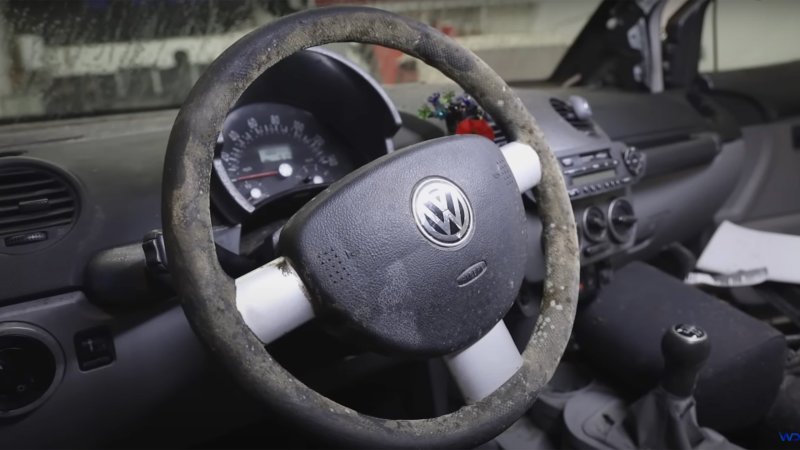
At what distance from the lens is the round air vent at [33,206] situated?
0.86 m

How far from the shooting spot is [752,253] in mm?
1691

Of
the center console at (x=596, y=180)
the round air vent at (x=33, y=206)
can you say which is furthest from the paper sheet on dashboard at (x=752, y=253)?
the round air vent at (x=33, y=206)

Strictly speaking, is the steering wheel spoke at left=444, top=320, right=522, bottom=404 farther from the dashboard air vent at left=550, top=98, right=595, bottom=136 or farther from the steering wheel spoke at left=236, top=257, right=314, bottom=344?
the dashboard air vent at left=550, top=98, right=595, bottom=136

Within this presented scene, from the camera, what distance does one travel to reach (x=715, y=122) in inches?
76.9

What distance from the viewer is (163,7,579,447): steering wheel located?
612mm

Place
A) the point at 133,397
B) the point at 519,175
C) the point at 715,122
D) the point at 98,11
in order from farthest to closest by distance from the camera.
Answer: the point at 715,122 → the point at 98,11 → the point at 133,397 → the point at 519,175

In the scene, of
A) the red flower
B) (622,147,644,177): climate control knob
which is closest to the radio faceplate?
(622,147,644,177): climate control knob

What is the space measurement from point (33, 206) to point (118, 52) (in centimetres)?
62

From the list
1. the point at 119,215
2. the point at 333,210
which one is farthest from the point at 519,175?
the point at 119,215

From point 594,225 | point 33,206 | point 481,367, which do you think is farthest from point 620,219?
point 33,206

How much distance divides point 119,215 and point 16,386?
0.89 ft

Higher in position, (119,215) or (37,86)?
(37,86)

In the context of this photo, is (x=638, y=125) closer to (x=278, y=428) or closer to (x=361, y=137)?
(x=361, y=137)

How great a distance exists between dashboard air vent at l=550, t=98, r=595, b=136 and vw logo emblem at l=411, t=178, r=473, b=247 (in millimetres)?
762
